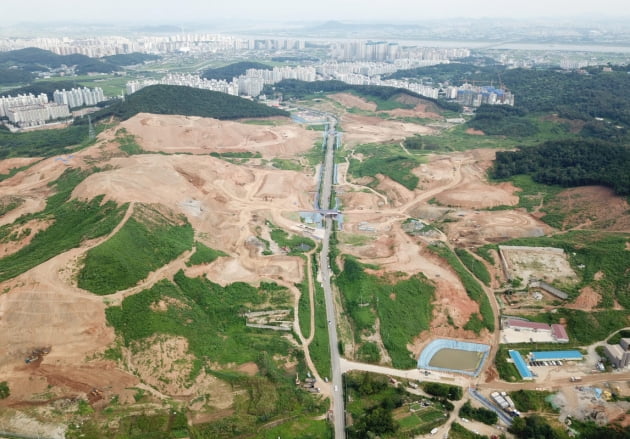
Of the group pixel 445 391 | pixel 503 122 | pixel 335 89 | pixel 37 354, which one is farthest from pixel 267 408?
pixel 335 89

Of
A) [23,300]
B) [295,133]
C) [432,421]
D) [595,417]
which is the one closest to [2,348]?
[23,300]

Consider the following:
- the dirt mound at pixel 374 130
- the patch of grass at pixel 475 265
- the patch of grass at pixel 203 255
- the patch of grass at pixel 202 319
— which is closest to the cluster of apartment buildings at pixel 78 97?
the dirt mound at pixel 374 130

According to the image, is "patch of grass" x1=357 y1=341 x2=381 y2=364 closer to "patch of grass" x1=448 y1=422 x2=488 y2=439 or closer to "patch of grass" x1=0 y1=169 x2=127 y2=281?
"patch of grass" x1=448 y1=422 x2=488 y2=439

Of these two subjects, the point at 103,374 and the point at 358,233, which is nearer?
the point at 103,374

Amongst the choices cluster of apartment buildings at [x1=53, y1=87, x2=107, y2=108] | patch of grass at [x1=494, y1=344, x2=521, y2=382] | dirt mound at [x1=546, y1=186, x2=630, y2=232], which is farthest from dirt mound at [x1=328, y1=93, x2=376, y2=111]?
patch of grass at [x1=494, y1=344, x2=521, y2=382]

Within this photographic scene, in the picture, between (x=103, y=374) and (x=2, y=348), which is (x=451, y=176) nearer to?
(x=103, y=374)
